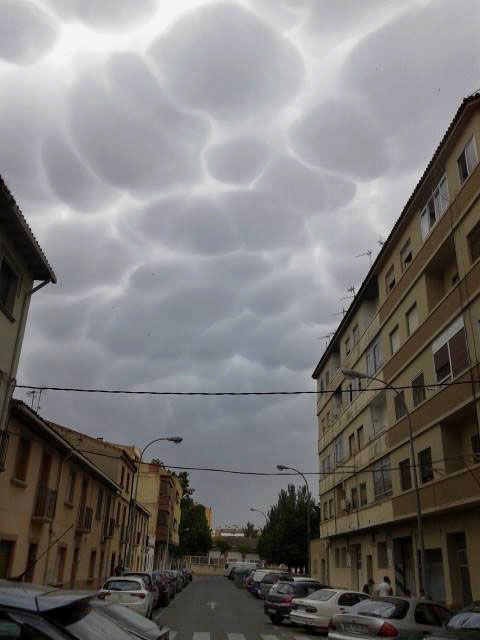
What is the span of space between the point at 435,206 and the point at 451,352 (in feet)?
18.7

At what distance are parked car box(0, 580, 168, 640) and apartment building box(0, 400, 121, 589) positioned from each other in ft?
24.7

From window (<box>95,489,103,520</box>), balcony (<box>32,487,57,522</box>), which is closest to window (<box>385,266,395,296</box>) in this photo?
balcony (<box>32,487,57,522</box>)

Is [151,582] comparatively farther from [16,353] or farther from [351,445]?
[351,445]

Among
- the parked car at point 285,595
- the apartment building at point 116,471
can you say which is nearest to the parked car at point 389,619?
the parked car at point 285,595

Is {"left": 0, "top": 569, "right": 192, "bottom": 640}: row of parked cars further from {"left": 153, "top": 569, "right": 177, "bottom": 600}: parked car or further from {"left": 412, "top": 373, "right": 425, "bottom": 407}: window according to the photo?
{"left": 153, "top": 569, "right": 177, "bottom": 600}: parked car

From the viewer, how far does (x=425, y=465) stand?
21.6 m

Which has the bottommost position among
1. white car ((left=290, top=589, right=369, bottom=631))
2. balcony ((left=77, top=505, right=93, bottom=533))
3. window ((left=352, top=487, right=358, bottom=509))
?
white car ((left=290, top=589, right=369, bottom=631))

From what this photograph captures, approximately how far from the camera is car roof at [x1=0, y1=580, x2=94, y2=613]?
148 inches

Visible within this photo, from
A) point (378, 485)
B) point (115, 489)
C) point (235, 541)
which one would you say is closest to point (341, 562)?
point (378, 485)

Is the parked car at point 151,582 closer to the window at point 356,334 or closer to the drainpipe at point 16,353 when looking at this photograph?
the drainpipe at point 16,353

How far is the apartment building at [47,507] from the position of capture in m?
17.0

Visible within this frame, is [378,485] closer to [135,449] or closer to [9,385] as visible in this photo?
[9,385]

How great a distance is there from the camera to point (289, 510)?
2301 inches

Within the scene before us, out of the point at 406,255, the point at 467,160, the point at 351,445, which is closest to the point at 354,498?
the point at 351,445
